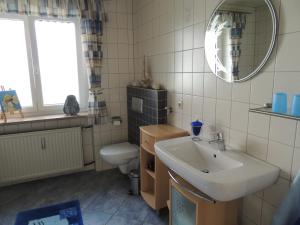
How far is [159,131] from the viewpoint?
2076mm

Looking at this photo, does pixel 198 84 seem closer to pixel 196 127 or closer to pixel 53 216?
pixel 196 127

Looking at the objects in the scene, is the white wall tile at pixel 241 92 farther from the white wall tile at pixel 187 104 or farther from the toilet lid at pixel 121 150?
the toilet lid at pixel 121 150

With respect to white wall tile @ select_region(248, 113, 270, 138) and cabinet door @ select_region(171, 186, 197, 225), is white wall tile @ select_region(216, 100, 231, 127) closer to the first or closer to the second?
white wall tile @ select_region(248, 113, 270, 138)

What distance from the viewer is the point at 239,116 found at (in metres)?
1.49

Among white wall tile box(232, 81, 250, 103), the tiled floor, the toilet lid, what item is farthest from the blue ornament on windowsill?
white wall tile box(232, 81, 250, 103)

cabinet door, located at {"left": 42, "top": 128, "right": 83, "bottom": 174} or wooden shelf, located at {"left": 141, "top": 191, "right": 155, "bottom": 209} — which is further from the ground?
cabinet door, located at {"left": 42, "top": 128, "right": 83, "bottom": 174}

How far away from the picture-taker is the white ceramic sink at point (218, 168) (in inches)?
44.1

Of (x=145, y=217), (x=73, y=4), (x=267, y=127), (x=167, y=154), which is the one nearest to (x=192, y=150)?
(x=167, y=154)

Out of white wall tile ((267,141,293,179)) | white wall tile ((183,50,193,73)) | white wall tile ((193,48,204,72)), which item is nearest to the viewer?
white wall tile ((267,141,293,179))

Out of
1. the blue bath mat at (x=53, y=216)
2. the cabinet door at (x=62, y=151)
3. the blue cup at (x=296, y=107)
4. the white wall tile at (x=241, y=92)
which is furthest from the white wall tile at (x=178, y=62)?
the blue bath mat at (x=53, y=216)

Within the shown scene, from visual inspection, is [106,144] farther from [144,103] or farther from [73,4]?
[73,4]

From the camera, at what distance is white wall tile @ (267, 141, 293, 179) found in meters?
1.21

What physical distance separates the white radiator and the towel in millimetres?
2307

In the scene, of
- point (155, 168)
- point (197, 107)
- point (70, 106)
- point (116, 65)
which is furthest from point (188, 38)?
point (70, 106)
